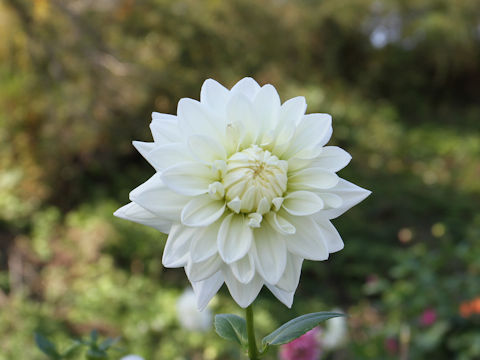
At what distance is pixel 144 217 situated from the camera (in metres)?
0.44

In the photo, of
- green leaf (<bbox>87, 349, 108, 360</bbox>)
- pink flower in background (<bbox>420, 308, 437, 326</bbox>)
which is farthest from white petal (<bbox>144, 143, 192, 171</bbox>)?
pink flower in background (<bbox>420, 308, 437, 326</bbox>)

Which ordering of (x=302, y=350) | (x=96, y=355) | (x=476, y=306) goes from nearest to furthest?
1. (x=96, y=355)
2. (x=302, y=350)
3. (x=476, y=306)

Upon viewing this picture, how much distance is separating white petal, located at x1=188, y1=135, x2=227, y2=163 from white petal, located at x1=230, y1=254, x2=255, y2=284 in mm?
94

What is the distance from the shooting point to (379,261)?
3184 mm

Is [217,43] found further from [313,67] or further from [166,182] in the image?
[166,182]

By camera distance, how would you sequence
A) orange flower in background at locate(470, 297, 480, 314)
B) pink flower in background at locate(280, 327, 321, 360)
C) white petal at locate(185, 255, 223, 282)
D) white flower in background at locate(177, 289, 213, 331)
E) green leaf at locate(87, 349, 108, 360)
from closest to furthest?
white petal at locate(185, 255, 223, 282) < green leaf at locate(87, 349, 108, 360) < pink flower in background at locate(280, 327, 321, 360) < white flower in background at locate(177, 289, 213, 331) < orange flower in background at locate(470, 297, 480, 314)

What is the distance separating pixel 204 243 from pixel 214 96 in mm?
141

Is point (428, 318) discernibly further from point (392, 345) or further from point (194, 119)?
point (194, 119)

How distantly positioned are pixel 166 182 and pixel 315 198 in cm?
12

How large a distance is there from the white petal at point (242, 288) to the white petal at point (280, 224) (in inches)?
1.8

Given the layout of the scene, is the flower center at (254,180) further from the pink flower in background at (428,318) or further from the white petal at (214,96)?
the pink flower in background at (428,318)

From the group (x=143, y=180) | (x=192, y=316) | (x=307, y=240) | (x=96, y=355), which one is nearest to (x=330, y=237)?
(x=307, y=240)

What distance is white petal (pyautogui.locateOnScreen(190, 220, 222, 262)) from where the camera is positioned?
41 centimetres

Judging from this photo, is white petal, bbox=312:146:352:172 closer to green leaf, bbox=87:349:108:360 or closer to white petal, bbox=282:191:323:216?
white petal, bbox=282:191:323:216
